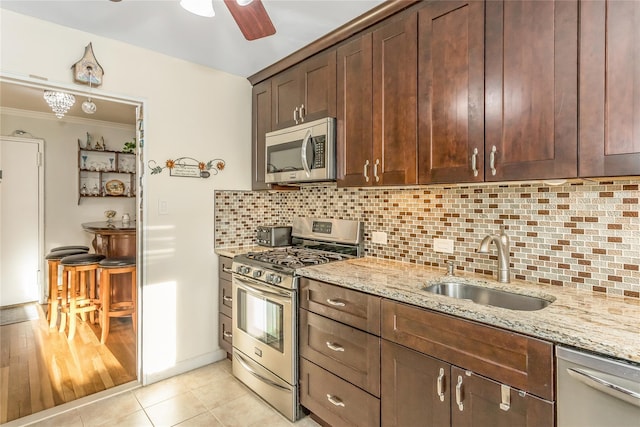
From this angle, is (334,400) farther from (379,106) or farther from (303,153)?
(379,106)

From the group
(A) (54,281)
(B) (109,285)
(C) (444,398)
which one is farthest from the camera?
(A) (54,281)

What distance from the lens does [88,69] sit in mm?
2174

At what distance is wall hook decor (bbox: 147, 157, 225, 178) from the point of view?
2.50m

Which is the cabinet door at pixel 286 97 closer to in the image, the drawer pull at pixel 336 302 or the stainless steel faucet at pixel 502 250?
the drawer pull at pixel 336 302

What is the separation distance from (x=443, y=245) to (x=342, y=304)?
2.43ft

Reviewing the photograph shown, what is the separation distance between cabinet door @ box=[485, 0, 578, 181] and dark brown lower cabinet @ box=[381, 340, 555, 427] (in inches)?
33.2

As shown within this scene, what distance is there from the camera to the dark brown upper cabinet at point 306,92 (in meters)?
2.23

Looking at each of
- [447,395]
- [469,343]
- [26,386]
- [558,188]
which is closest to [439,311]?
[469,343]

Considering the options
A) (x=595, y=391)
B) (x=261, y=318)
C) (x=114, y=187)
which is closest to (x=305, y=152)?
(x=261, y=318)

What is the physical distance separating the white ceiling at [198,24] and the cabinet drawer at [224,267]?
5.27 ft

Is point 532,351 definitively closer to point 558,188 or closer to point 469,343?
point 469,343

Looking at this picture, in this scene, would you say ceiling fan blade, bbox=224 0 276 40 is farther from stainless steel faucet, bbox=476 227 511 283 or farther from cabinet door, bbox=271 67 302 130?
stainless steel faucet, bbox=476 227 511 283

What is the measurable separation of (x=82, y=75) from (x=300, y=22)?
1452 mm


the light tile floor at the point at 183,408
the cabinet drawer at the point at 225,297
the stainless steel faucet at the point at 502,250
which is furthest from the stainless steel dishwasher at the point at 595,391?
the cabinet drawer at the point at 225,297
